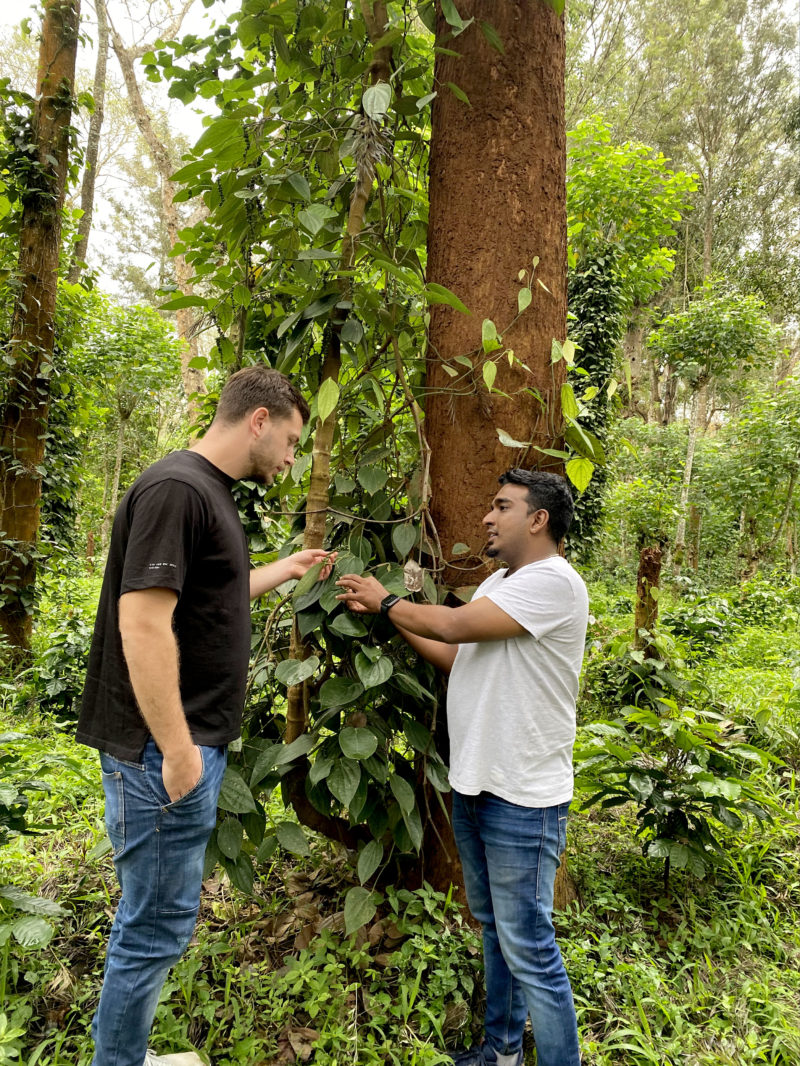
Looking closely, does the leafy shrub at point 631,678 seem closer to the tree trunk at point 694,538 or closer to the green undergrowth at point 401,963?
the green undergrowth at point 401,963

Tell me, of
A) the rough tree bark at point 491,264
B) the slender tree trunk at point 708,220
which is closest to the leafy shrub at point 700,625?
the rough tree bark at point 491,264

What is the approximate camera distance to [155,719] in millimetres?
1139

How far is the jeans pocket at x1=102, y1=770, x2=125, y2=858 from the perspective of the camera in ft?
Answer: 4.00

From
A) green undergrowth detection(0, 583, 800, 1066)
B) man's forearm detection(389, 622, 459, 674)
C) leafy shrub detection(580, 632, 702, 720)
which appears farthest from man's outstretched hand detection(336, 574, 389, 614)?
leafy shrub detection(580, 632, 702, 720)

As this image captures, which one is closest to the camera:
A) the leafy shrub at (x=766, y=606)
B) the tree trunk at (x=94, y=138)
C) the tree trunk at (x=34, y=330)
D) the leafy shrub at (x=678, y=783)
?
the leafy shrub at (x=678, y=783)

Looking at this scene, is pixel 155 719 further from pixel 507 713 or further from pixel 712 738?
pixel 712 738

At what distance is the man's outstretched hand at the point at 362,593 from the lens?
1.55 m

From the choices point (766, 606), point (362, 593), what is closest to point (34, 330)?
point (362, 593)

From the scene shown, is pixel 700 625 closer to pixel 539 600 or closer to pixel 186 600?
pixel 539 600

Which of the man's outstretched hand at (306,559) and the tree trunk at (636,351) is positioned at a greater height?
the tree trunk at (636,351)

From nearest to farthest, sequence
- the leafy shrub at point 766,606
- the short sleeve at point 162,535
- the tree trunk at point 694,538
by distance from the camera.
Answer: the short sleeve at point 162,535 < the leafy shrub at point 766,606 < the tree trunk at point 694,538

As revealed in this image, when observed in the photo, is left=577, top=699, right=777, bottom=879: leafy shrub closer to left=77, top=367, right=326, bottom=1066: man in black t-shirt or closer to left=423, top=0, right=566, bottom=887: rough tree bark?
left=423, top=0, right=566, bottom=887: rough tree bark

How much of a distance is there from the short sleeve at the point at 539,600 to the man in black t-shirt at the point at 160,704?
550 mm

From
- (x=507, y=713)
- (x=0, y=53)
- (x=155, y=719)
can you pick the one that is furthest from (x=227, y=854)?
(x=0, y=53)
